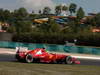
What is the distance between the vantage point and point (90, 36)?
277 feet

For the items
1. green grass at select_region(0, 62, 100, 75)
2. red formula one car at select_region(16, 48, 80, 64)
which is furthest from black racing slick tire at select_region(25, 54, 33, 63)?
green grass at select_region(0, 62, 100, 75)

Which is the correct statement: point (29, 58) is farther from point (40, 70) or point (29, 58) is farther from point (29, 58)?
A: point (40, 70)

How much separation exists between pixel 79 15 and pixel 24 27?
80960 mm

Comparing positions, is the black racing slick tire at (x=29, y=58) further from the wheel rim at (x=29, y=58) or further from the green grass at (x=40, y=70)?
the green grass at (x=40, y=70)

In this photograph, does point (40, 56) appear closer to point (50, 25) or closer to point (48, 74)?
point (48, 74)

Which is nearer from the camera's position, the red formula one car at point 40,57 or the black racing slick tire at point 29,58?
the black racing slick tire at point 29,58

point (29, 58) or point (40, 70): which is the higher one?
point (40, 70)

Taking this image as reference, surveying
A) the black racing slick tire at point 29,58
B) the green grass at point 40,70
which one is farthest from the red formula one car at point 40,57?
the green grass at point 40,70

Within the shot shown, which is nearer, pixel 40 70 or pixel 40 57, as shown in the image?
pixel 40 70

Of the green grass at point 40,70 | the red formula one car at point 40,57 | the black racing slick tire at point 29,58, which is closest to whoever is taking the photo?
the green grass at point 40,70

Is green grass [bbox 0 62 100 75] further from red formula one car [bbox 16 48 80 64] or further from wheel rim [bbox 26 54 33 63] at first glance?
red formula one car [bbox 16 48 80 64]

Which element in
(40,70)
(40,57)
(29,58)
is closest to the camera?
(40,70)

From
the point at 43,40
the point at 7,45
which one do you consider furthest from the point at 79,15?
the point at 7,45

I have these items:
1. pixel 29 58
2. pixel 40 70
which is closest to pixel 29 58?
pixel 29 58
